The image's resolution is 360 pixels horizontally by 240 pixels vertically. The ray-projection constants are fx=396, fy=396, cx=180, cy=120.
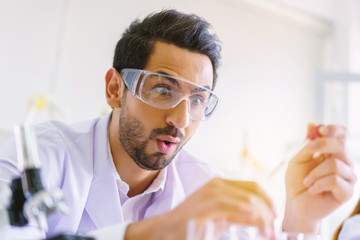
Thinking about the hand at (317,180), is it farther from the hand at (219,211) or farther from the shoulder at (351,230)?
the hand at (219,211)

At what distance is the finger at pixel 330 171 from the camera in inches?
45.5

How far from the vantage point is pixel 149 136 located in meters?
1.47

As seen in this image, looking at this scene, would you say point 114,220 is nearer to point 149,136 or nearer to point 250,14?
point 149,136

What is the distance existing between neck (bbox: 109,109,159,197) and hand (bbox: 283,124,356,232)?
63cm

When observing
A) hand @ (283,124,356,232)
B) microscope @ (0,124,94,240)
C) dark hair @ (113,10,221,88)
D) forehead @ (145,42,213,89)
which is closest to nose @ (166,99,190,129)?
forehead @ (145,42,213,89)

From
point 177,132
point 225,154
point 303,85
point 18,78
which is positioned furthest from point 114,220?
point 303,85

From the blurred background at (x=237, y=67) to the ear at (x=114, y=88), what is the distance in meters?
0.84

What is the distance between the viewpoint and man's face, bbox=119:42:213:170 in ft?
4.65

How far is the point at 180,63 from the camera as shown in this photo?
1460 millimetres

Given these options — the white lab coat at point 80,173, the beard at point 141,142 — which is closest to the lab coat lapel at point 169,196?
the white lab coat at point 80,173

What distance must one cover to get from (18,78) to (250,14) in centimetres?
260

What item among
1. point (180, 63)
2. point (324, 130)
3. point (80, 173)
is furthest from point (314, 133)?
point (80, 173)

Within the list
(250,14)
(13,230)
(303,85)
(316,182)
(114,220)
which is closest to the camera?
(13,230)

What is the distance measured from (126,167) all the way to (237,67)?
2887mm
